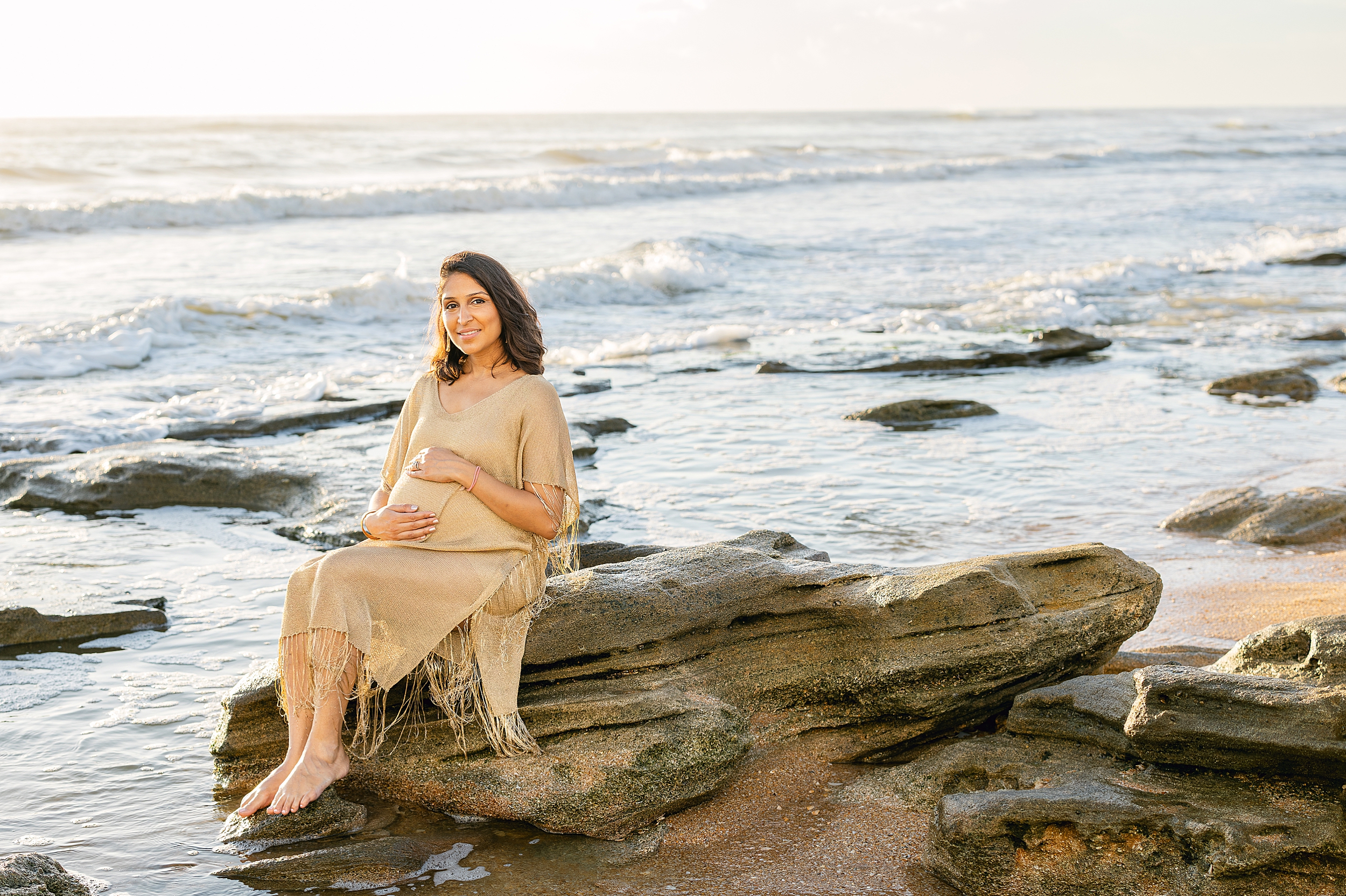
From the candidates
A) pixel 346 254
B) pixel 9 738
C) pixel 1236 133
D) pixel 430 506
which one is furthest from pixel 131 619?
pixel 1236 133

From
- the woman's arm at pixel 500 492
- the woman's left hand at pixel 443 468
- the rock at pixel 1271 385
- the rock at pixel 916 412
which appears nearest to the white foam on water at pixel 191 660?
the woman's arm at pixel 500 492

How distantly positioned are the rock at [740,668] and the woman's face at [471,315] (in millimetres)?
977

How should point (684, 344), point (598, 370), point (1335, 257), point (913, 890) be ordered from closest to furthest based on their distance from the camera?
point (913, 890) < point (598, 370) < point (684, 344) < point (1335, 257)

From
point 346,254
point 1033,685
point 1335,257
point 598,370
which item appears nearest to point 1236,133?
point 1335,257

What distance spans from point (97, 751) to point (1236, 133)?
78.6 metres

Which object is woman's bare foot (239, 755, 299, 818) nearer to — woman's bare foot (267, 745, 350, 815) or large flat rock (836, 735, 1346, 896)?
woman's bare foot (267, 745, 350, 815)

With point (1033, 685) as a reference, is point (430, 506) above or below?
above

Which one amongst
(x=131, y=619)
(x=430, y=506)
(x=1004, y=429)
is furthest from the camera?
(x=1004, y=429)

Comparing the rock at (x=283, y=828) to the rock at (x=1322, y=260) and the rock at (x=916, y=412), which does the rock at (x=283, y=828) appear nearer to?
the rock at (x=916, y=412)

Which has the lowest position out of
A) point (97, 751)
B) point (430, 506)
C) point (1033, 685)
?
point (97, 751)

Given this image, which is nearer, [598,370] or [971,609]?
[971,609]

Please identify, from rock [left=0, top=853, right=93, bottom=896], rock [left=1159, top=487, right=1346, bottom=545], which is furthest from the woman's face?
rock [left=1159, top=487, right=1346, bottom=545]

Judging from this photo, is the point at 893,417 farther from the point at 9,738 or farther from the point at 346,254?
the point at 346,254

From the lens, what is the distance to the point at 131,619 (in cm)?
580
